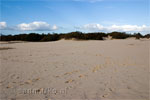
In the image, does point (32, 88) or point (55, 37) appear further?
point (55, 37)

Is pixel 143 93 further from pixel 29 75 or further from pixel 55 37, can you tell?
pixel 55 37

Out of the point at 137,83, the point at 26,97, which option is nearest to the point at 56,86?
the point at 26,97

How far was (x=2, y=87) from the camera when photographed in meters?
3.46

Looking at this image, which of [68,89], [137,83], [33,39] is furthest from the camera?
[33,39]

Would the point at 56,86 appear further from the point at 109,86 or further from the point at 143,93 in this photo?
the point at 143,93

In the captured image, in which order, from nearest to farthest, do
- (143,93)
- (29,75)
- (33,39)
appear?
(143,93) < (29,75) < (33,39)

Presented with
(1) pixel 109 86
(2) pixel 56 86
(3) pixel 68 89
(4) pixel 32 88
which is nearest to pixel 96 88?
→ (1) pixel 109 86

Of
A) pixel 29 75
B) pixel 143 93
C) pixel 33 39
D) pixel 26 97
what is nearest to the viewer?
pixel 26 97

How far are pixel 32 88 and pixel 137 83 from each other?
10.3ft

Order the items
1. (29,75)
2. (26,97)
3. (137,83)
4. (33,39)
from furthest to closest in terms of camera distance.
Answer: (33,39), (29,75), (137,83), (26,97)

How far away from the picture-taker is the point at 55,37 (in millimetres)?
33938

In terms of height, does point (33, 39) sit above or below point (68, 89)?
above

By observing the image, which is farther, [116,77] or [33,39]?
[33,39]

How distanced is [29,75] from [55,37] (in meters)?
30.0
